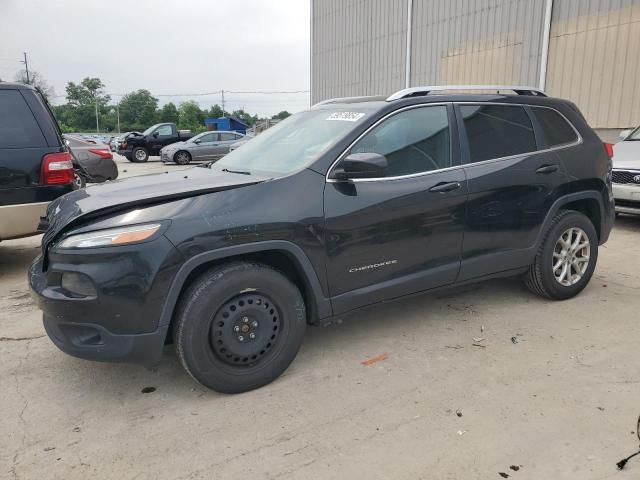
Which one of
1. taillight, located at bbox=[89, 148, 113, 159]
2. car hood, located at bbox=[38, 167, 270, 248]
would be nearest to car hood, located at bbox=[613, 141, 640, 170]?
car hood, located at bbox=[38, 167, 270, 248]

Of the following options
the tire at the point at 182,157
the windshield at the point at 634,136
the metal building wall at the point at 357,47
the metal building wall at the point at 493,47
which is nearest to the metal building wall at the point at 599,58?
the metal building wall at the point at 493,47

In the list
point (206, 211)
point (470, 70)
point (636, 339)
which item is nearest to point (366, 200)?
point (206, 211)

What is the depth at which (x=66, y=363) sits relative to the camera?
3.34 m

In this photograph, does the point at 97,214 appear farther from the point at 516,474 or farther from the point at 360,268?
the point at 516,474

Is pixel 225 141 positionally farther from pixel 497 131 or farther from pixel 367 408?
pixel 367 408

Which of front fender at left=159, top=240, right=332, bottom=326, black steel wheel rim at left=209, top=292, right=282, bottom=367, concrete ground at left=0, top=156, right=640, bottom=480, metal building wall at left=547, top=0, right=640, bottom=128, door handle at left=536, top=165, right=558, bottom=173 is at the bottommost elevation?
concrete ground at left=0, top=156, right=640, bottom=480

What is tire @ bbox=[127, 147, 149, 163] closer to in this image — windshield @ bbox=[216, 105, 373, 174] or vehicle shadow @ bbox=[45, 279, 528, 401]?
windshield @ bbox=[216, 105, 373, 174]

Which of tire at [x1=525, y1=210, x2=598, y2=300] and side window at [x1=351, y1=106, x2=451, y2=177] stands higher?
side window at [x1=351, y1=106, x2=451, y2=177]

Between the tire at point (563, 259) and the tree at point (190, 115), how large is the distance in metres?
75.9

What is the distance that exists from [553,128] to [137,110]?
89.0 m

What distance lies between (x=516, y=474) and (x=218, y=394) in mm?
1608

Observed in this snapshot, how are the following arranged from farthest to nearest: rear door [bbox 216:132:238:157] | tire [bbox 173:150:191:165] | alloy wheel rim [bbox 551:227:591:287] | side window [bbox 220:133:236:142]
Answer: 1. side window [bbox 220:133:236:142]
2. rear door [bbox 216:132:238:157]
3. tire [bbox 173:150:191:165]
4. alloy wheel rim [bbox 551:227:591:287]

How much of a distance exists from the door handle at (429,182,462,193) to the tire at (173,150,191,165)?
63.4 feet

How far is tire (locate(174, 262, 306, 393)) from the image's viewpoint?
2.70 meters
